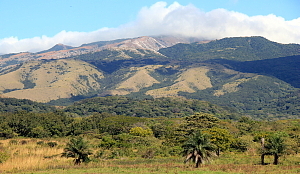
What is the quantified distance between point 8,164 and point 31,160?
30.6 feet

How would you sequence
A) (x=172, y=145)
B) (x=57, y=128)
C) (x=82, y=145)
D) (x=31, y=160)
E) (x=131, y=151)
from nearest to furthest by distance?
(x=82, y=145), (x=31, y=160), (x=131, y=151), (x=172, y=145), (x=57, y=128)

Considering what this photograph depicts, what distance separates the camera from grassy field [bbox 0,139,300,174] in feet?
258

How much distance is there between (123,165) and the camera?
93.3 meters

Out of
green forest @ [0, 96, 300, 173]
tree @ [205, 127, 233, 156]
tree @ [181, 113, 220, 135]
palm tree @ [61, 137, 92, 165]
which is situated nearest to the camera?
green forest @ [0, 96, 300, 173]

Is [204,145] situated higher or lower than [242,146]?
higher

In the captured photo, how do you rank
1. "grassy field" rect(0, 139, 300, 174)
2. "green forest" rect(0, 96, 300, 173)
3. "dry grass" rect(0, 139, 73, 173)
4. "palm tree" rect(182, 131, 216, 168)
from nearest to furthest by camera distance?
1. "grassy field" rect(0, 139, 300, 174)
2. "palm tree" rect(182, 131, 216, 168)
3. "green forest" rect(0, 96, 300, 173)
4. "dry grass" rect(0, 139, 73, 173)

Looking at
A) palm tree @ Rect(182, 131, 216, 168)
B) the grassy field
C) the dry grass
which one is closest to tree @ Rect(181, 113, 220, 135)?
the grassy field

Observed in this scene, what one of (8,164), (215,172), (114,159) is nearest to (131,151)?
(114,159)

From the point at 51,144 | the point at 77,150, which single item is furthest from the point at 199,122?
the point at 77,150

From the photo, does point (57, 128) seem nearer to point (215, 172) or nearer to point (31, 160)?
point (31, 160)

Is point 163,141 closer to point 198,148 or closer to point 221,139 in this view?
point 221,139

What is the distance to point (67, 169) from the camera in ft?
277

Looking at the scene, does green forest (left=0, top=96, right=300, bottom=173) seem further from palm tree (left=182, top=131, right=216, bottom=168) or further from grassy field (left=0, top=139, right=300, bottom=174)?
grassy field (left=0, top=139, right=300, bottom=174)

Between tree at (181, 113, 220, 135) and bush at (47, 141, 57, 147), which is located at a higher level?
tree at (181, 113, 220, 135)
